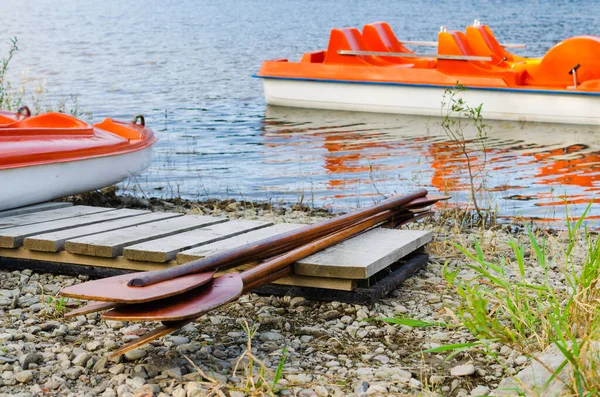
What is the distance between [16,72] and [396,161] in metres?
13.6

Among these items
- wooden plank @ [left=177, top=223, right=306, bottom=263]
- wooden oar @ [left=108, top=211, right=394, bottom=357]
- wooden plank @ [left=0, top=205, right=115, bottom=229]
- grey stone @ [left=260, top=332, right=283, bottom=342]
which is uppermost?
wooden oar @ [left=108, top=211, right=394, bottom=357]

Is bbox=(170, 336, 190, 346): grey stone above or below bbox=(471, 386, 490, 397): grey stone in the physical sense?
above

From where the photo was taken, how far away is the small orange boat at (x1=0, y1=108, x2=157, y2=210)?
543cm

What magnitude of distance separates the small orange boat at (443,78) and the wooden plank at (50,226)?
22.7 feet

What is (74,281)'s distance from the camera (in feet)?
14.9

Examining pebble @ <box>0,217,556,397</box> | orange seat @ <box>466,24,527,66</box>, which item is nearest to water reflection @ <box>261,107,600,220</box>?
orange seat @ <box>466,24,527,66</box>

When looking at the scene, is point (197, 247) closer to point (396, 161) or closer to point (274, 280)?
point (274, 280)

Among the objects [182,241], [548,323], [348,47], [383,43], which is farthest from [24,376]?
[383,43]

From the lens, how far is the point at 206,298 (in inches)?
130

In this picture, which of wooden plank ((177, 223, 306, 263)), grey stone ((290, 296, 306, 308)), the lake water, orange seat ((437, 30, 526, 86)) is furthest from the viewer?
orange seat ((437, 30, 526, 86))

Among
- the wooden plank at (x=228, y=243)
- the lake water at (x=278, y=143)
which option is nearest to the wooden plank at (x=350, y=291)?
the wooden plank at (x=228, y=243)

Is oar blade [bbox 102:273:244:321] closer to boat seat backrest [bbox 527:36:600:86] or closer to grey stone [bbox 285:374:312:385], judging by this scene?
grey stone [bbox 285:374:312:385]

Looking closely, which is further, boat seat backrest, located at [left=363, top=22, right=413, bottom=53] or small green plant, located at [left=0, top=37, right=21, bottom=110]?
boat seat backrest, located at [left=363, top=22, right=413, bottom=53]

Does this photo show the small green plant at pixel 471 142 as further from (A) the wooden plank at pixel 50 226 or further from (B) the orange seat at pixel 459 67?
(A) the wooden plank at pixel 50 226
